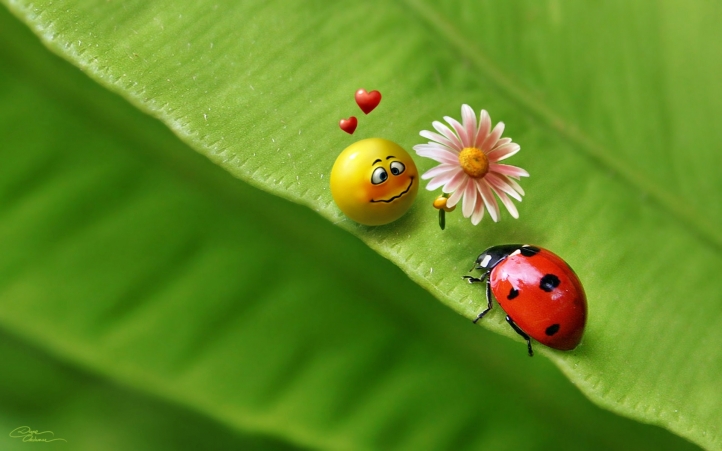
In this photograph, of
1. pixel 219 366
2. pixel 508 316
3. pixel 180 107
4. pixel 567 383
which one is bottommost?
pixel 567 383

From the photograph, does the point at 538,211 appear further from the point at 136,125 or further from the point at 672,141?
the point at 136,125

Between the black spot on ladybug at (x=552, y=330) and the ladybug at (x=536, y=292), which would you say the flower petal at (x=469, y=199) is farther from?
the black spot on ladybug at (x=552, y=330)

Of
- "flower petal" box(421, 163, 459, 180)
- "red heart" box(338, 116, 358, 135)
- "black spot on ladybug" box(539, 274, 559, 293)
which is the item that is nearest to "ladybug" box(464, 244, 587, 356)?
"black spot on ladybug" box(539, 274, 559, 293)

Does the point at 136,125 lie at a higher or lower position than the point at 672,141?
higher

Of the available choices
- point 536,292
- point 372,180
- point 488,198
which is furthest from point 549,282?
point 372,180

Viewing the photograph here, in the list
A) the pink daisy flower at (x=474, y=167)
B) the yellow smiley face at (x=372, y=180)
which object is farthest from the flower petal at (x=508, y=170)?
the yellow smiley face at (x=372, y=180)

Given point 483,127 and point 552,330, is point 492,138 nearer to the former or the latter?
point 483,127

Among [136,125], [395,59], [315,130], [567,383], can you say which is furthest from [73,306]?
[567,383]

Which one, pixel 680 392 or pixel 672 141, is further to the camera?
pixel 672 141
